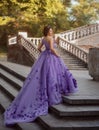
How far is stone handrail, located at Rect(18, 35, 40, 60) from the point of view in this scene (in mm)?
20475


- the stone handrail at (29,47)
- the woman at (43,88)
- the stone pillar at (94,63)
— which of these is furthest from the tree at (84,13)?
the woman at (43,88)

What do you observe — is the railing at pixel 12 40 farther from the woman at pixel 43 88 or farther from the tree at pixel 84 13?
the woman at pixel 43 88

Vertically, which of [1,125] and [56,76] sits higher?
[56,76]

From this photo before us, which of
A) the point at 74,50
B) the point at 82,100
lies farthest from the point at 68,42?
the point at 82,100

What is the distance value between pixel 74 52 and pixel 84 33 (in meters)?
6.24

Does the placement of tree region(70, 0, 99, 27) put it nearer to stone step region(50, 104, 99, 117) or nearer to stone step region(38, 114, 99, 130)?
stone step region(50, 104, 99, 117)

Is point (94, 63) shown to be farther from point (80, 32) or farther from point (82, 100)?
point (80, 32)

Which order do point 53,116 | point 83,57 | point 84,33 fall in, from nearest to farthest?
1. point 53,116
2. point 83,57
3. point 84,33

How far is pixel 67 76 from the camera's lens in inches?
358

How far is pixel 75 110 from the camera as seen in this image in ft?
25.6

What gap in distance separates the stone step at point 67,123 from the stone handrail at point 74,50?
39.1 ft

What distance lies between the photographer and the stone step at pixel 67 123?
7227 mm

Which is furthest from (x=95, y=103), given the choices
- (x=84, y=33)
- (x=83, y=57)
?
(x=84, y=33)

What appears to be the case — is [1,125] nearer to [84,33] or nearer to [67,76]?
[67,76]
